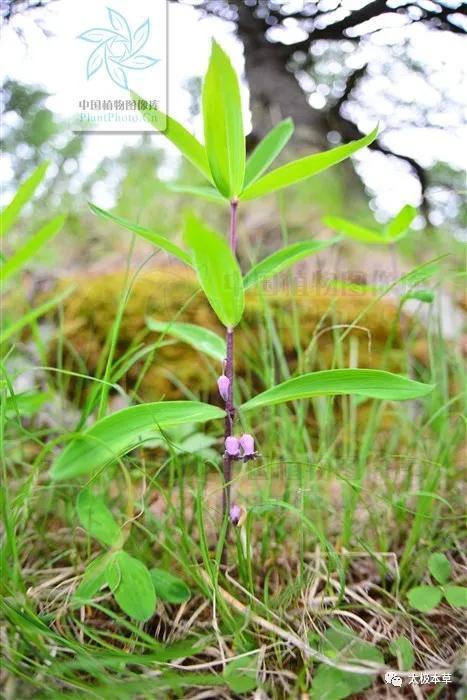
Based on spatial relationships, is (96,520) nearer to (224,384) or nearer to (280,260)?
(224,384)

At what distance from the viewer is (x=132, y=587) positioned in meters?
0.54

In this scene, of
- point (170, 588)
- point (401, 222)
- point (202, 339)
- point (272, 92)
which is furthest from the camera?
point (272, 92)

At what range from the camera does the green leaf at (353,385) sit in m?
0.52

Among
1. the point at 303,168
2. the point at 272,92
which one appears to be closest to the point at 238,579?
the point at 303,168

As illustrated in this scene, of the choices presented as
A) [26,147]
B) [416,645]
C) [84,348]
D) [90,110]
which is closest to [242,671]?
[416,645]

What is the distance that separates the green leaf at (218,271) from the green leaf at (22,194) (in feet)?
1.12

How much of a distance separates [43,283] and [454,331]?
4.18 ft

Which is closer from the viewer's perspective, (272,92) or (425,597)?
(425,597)

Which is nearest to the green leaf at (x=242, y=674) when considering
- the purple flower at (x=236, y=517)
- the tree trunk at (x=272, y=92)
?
the purple flower at (x=236, y=517)

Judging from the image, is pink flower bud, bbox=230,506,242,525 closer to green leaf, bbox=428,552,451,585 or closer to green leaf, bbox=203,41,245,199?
green leaf, bbox=428,552,451,585

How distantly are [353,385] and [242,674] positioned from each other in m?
0.32

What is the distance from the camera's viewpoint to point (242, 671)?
53 cm

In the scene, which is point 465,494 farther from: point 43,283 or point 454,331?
point 43,283

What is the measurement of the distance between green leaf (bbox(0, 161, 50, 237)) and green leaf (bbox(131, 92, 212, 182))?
20 centimetres
